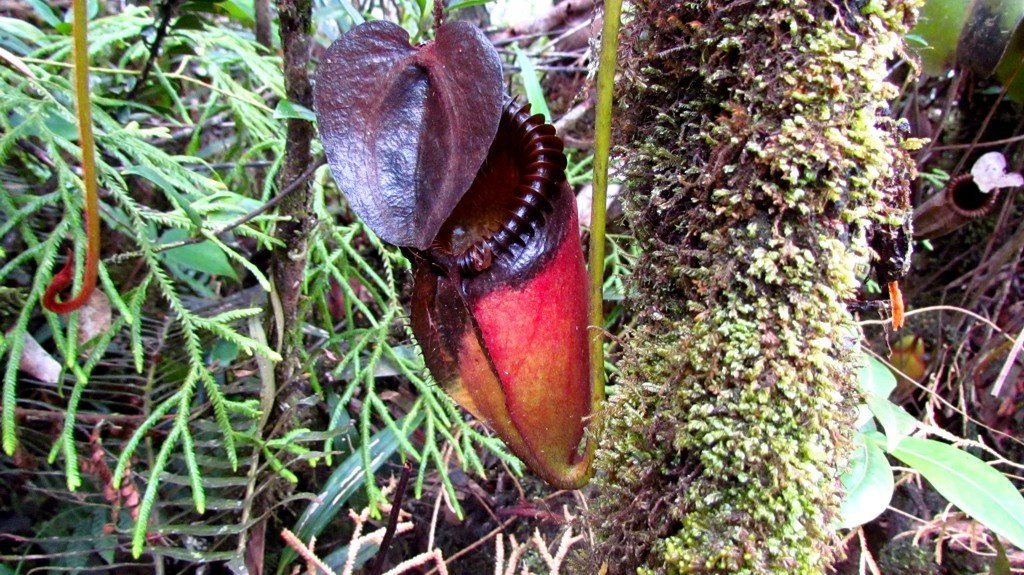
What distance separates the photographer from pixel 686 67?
2.51ft

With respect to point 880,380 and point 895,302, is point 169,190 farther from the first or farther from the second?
point 880,380

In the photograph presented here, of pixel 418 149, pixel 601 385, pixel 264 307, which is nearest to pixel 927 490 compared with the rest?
pixel 601 385

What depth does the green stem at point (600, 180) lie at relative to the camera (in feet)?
2.57

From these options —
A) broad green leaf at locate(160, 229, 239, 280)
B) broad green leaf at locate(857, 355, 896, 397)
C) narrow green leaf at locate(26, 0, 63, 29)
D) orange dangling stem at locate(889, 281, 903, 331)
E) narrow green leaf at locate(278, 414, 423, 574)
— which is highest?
narrow green leaf at locate(26, 0, 63, 29)

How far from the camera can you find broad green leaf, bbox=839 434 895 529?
2.56 feet

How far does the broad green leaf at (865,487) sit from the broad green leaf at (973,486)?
0.25 feet

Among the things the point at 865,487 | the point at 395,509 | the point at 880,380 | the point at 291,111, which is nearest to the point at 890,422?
the point at 865,487

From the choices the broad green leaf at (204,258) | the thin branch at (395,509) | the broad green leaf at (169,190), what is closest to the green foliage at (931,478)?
the thin branch at (395,509)

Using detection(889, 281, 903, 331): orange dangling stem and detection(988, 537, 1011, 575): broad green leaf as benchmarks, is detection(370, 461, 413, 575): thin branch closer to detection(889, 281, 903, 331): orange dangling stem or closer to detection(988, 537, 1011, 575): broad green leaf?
detection(889, 281, 903, 331): orange dangling stem

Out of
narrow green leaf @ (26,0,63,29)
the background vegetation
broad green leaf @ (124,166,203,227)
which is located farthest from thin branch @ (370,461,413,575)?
narrow green leaf @ (26,0,63,29)

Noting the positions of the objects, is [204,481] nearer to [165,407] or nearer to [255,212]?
[165,407]

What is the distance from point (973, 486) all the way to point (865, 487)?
0.16 m

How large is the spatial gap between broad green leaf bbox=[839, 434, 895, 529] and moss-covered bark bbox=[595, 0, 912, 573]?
0.42 ft

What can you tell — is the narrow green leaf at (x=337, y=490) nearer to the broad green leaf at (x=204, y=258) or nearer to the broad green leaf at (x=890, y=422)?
the broad green leaf at (x=204, y=258)
